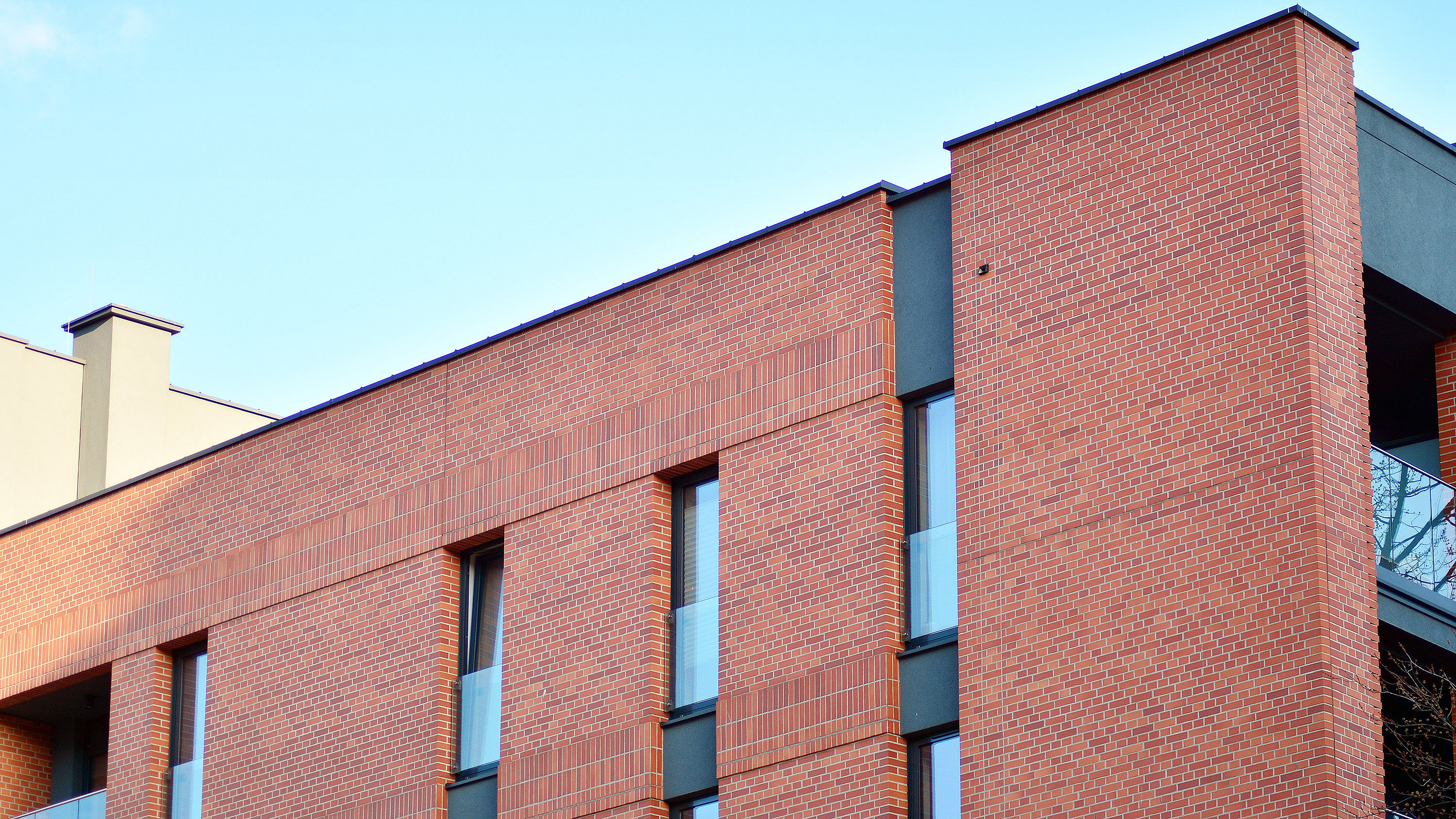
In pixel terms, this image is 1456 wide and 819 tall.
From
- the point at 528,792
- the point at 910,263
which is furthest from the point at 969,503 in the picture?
the point at 528,792

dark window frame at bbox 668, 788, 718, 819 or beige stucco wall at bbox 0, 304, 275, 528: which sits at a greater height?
beige stucco wall at bbox 0, 304, 275, 528

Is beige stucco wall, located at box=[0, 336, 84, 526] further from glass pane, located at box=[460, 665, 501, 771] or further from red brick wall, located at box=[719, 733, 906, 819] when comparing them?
red brick wall, located at box=[719, 733, 906, 819]

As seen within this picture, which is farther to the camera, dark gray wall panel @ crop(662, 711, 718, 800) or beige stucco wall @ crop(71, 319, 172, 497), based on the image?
beige stucco wall @ crop(71, 319, 172, 497)

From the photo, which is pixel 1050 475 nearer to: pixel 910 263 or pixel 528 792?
pixel 910 263

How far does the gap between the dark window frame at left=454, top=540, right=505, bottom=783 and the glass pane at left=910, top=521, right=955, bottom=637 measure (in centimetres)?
550

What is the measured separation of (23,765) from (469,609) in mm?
9671

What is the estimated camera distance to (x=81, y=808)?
90.8 feet

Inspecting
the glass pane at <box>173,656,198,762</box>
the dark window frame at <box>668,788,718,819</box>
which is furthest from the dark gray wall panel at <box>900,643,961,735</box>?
the glass pane at <box>173,656,198,762</box>

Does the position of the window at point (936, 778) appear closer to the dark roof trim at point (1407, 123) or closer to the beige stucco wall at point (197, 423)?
the dark roof trim at point (1407, 123)

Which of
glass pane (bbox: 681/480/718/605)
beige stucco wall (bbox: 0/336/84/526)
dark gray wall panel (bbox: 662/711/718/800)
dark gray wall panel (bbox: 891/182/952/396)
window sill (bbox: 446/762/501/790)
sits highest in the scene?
beige stucco wall (bbox: 0/336/84/526)

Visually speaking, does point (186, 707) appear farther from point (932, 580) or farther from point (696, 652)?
point (932, 580)

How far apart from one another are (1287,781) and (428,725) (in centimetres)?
1027

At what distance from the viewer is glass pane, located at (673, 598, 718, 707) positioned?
2188cm

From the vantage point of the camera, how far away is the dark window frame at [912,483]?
20.3 meters
